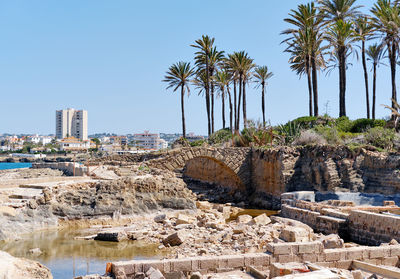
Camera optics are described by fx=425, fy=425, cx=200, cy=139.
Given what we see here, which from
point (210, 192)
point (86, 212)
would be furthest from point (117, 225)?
point (210, 192)

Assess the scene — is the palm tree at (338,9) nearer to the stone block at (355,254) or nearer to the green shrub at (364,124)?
the green shrub at (364,124)

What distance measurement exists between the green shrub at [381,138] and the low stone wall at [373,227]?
28.6 feet

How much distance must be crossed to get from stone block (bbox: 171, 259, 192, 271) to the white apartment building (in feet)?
550

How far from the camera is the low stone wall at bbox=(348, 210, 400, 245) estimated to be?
38.8 ft

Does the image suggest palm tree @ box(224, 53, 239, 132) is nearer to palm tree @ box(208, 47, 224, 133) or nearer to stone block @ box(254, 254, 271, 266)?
Answer: palm tree @ box(208, 47, 224, 133)

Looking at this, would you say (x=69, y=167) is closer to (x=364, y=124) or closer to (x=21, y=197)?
(x=21, y=197)

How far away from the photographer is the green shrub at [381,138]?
20.8 metres

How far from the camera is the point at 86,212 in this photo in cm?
1622

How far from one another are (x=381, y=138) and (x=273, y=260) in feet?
50.4

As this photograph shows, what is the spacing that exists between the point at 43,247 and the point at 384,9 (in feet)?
74.4

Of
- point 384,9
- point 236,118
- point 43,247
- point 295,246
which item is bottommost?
point 43,247

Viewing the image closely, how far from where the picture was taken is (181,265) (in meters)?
7.55

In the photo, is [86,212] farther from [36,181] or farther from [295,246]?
[295,246]

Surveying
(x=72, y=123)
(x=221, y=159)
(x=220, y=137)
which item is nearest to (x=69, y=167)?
(x=221, y=159)
